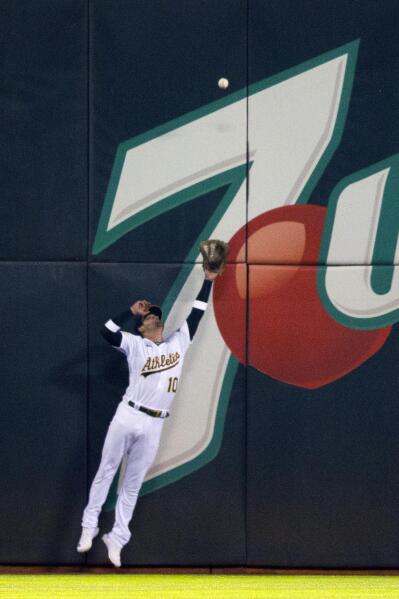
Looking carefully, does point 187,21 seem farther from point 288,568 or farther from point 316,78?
point 288,568

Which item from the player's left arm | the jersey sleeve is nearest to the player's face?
the jersey sleeve

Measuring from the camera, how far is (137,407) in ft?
21.1

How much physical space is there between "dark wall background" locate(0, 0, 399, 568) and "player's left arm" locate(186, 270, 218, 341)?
264 mm

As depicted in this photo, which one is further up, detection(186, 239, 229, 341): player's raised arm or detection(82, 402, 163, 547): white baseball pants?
detection(186, 239, 229, 341): player's raised arm

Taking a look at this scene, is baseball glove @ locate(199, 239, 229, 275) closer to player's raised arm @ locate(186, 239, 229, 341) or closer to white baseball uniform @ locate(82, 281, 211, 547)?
player's raised arm @ locate(186, 239, 229, 341)

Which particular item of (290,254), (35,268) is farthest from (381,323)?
(35,268)

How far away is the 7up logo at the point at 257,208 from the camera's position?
21.6ft

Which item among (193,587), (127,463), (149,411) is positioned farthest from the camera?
(127,463)

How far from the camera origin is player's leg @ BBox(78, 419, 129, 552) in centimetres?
642

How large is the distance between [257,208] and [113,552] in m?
2.68

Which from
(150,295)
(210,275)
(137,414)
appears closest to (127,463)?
(137,414)

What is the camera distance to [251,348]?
663cm

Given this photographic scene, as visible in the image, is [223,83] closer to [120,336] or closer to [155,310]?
[155,310]

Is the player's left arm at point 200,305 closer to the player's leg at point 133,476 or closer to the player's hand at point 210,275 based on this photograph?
the player's hand at point 210,275
